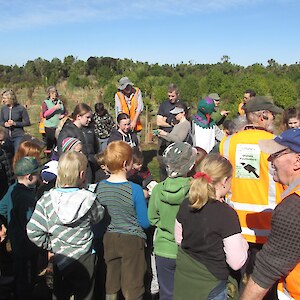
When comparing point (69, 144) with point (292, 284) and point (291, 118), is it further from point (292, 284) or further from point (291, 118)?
point (292, 284)

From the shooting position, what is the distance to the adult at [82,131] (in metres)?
4.93

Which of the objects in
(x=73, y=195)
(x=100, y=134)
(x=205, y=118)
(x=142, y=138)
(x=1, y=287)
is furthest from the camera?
(x=142, y=138)

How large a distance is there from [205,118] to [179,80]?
51.6 feet

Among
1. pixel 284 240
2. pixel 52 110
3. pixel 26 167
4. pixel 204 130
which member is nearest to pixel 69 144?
pixel 26 167

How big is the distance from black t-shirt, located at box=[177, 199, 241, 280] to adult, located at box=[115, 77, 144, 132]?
4.83 m

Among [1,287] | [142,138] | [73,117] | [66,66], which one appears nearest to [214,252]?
[1,287]

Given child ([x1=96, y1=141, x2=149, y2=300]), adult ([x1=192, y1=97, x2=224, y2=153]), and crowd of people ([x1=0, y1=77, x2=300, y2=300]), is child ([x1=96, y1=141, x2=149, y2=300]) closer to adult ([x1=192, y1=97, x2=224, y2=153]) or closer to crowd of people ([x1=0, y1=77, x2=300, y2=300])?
crowd of people ([x1=0, y1=77, x2=300, y2=300])

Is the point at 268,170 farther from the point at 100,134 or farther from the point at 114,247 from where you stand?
the point at 100,134

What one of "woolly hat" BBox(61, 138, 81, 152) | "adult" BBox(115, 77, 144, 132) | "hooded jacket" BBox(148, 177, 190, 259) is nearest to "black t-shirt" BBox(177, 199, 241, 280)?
"hooded jacket" BBox(148, 177, 190, 259)

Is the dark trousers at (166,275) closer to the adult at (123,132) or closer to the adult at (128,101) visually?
the adult at (123,132)

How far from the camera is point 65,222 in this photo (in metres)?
2.92

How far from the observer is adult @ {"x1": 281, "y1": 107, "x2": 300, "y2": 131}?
406 cm

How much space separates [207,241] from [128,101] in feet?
16.9

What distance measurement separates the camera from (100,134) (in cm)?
673
